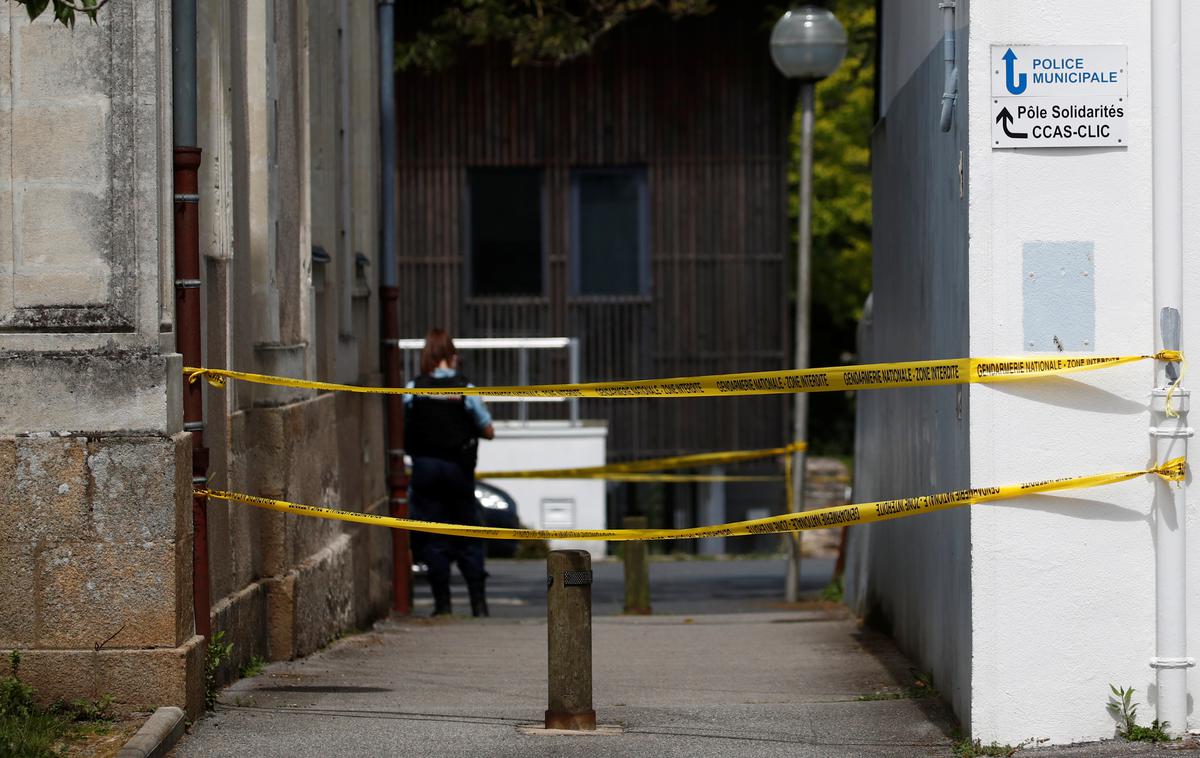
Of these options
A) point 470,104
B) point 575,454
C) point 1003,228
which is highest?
point 470,104

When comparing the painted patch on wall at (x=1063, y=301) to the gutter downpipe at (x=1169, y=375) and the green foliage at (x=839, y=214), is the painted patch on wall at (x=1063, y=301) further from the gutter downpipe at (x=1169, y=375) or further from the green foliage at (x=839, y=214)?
the green foliage at (x=839, y=214)

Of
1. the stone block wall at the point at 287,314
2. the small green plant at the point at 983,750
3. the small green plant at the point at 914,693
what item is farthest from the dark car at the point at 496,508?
the small green plant at the point at 983,750

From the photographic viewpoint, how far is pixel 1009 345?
622 cm

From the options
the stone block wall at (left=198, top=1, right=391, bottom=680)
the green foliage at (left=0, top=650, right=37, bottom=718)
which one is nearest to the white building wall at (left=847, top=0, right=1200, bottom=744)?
the stone block wall at (left=198, top=1, right=391, bottom=680)

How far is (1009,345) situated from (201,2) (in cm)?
357

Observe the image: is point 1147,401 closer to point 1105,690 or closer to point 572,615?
point 1105,690

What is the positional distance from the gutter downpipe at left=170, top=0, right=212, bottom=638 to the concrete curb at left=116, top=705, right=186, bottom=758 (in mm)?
526

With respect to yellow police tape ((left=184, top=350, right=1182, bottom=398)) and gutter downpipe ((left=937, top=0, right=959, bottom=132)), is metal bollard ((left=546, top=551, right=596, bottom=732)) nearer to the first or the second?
yellow police tape ((left=184, top=350, right=1182, bottom=398))

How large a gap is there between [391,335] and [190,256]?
634 cm

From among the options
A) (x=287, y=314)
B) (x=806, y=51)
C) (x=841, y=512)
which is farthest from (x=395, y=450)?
(x=841, y=512)

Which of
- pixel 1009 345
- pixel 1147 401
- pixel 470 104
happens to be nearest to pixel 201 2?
pixel 1009 345

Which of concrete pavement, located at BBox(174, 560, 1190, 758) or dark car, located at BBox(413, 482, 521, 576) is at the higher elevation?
concrete pavement, located at BBox(174, 560, 1190, 758)

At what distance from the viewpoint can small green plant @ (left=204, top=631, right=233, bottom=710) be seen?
699 centimetres

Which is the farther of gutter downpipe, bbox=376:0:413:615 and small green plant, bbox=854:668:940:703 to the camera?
gutter downpipe, bbox=376:0:413:615
